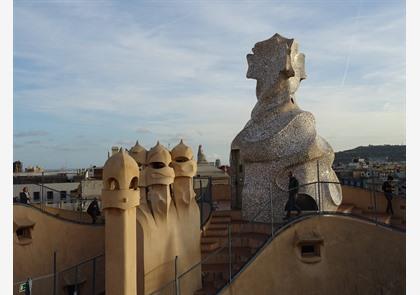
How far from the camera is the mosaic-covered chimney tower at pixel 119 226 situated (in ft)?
18.2

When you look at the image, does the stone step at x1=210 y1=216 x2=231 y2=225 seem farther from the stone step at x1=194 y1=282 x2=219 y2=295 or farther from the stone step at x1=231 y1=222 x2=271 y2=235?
the stone step at x1=194 y1=282 x2=219 y2=295

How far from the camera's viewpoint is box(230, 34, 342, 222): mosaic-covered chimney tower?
9.09 meters

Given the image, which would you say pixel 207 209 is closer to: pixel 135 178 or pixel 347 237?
pixel 347 237

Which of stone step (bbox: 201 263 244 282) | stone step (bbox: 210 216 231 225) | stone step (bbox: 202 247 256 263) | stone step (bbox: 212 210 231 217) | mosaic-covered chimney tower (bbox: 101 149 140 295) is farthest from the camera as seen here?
stone step (bbox: 212 210 231 217)

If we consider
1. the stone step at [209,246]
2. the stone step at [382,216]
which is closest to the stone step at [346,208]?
the stone step at [382,216]

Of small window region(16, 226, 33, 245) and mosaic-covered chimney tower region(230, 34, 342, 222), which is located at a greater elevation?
mosaic-covered chimney tower region(230, 34, 342, 222)

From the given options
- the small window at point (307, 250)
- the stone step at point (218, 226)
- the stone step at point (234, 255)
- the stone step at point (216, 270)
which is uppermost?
the stone step at point (218, 226)

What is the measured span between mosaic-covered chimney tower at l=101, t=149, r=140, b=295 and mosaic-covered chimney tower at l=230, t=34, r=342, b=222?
3697 millimetres

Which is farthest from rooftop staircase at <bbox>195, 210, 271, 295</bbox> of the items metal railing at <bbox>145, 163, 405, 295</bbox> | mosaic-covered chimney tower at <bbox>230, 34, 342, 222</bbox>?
mosaic-covered chimney tower at <bbox>230, 34, 342, 222</bbox>

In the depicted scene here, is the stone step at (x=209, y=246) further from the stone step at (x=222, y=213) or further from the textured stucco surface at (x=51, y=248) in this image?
the textured stucco surface at (x=51, y=248)

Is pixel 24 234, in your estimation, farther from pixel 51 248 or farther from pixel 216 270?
pixel 216 270

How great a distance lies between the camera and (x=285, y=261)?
762 centimetres

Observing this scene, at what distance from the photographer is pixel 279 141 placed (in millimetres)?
9156

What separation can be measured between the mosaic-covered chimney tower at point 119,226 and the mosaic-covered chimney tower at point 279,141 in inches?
146
